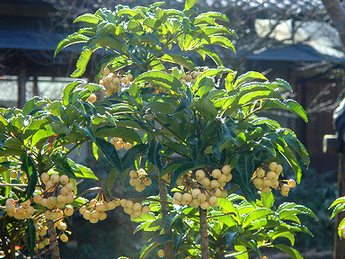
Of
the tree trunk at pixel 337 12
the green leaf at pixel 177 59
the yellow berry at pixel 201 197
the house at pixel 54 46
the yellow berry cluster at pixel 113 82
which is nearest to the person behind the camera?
the yellow berry at pixel 201 197

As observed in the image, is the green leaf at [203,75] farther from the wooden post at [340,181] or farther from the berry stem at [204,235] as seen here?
the wooden post at [340,181]

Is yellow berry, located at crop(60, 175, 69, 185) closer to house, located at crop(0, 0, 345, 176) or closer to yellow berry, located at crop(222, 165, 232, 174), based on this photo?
yellow berry, located at crop(222, 165, 232, 174)

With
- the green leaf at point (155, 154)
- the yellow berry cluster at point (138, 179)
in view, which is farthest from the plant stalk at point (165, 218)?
the green leaf at point (155, 154)

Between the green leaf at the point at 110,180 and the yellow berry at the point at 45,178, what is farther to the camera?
the green leaf at the point at 110,180

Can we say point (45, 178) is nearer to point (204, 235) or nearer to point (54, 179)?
point (54, 179)

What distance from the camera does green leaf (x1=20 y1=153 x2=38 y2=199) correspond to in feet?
9.56

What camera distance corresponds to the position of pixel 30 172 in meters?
2.92

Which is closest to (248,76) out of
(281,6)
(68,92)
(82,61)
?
(68,92)

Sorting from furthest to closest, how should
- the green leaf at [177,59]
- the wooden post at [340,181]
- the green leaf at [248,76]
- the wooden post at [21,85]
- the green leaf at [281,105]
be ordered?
the wooden post at [21,85] < the wooden post at [340,181] < the green leaf at [177,59] < the green leaf at [248,76] < the green leaf at [281,105]

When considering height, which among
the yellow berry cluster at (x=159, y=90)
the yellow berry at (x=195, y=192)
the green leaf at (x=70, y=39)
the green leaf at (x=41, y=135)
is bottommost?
the yellow berry at (x=195, y=192)

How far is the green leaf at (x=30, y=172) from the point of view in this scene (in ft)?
9.56

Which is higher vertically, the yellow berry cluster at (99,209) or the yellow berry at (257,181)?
the yellow berry at (257,181)

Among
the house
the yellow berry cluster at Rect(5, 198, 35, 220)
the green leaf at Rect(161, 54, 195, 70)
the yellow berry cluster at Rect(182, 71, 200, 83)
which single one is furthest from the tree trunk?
the yellow berry cluster at Rect(5, 198, 35, 220)

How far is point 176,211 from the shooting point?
3.44 meters
